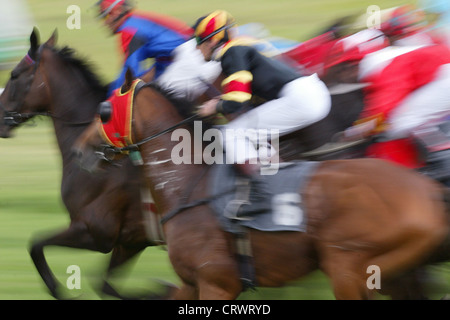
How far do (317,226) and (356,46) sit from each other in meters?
2.11

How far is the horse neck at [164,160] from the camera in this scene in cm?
414

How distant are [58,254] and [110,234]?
148 centimetres

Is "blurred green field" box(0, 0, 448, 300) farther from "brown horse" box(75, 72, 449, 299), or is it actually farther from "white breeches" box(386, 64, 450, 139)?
"white breeches" box(386, 64, 450, 139)

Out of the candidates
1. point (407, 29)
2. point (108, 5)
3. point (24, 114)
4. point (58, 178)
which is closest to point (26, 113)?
point (24, 114)

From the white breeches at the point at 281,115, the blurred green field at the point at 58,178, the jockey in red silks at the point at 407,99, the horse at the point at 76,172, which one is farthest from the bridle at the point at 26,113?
the jockey in red silks at the point at 407,99

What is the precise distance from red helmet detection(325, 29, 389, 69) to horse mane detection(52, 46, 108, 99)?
157 cm

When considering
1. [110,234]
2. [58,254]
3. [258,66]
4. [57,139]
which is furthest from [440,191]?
[58,254]

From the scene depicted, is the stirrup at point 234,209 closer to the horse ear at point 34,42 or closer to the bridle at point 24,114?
the bridle at point 24,114

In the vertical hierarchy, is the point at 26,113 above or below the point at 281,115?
above

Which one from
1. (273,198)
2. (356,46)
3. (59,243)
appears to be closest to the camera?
(273,198)

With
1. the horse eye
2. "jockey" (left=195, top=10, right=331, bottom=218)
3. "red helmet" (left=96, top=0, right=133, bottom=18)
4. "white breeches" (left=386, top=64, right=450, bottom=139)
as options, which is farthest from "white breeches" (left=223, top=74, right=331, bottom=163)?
"red helmet" (left=96, top=0, right=133, bottom=18)

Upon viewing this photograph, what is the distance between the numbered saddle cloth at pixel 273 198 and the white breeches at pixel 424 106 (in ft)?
2.51

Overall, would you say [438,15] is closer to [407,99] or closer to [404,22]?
[404,22]

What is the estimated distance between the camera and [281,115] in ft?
13.8
